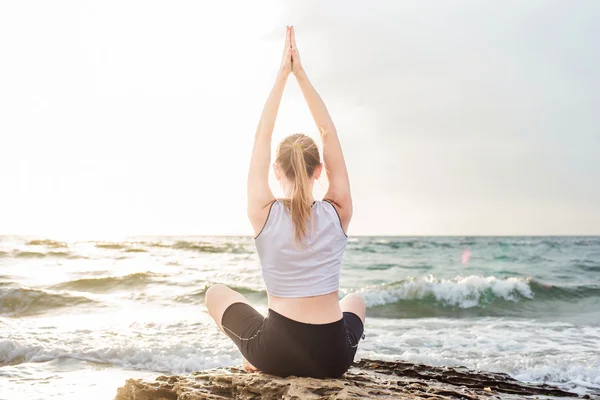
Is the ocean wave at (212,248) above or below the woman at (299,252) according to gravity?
below

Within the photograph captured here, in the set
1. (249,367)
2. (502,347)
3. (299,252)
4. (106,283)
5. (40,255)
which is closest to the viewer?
(299,252)

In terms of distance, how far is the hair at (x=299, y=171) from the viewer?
2.89 m

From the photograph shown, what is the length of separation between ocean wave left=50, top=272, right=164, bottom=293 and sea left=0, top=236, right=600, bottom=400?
0.03 meters

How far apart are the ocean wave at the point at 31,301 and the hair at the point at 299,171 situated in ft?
30.5

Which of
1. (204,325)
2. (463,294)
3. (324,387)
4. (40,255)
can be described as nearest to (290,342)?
(324,387)

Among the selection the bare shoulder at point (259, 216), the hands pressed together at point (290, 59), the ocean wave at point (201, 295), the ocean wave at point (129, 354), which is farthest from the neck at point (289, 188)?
the ocean wave at point (201, 295)

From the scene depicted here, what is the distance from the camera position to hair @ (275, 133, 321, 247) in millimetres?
2887

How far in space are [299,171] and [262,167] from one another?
218 mm

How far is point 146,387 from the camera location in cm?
352

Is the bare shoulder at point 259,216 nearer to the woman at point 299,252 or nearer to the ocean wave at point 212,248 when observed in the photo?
the woman at point 299,252

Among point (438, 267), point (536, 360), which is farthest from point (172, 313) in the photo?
point (438, 267)

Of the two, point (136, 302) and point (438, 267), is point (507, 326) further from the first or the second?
point (438, 267)

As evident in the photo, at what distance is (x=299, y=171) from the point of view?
9.77ft

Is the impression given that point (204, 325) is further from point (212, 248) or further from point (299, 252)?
point (212, 248)
